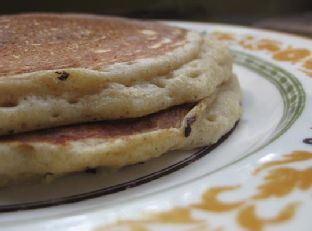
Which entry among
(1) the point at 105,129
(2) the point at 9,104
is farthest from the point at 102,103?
(2) the point at 9,104

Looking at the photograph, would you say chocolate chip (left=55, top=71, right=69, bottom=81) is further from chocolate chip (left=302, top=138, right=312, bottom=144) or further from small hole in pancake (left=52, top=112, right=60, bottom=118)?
chocolate chip (left=302, top=138, right=312, bottom=144)

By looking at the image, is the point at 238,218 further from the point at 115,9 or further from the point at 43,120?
the point at 115,9

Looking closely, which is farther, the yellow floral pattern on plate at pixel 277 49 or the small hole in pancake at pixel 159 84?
the yellow floral pattern on plate at pixel 277 49

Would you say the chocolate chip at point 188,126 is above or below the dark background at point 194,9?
below

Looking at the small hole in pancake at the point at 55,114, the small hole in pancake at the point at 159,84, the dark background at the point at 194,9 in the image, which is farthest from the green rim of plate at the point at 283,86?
the dark background at the point at 194,9

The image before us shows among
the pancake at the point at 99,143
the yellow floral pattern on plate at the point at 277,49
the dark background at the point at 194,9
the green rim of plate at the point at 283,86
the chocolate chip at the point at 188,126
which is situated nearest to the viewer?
the pancake at the point at 99,143

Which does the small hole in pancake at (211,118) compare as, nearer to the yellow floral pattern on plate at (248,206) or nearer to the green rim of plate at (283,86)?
the green rim of plate at (283,86)

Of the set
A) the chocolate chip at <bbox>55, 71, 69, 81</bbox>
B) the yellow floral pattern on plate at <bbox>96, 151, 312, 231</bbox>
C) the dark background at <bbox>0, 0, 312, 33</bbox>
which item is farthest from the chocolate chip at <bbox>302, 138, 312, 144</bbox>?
the dark background at <bbox>0, 0, 312, 33</bbox>
